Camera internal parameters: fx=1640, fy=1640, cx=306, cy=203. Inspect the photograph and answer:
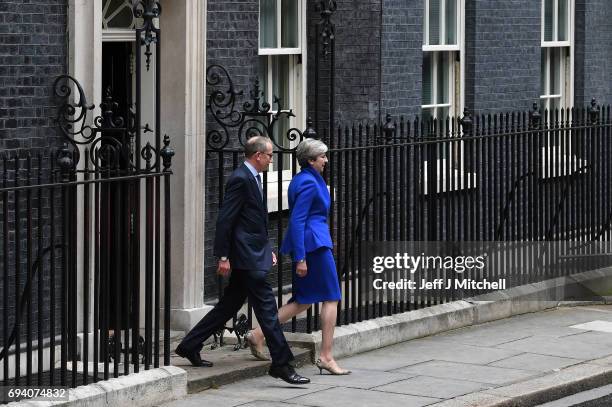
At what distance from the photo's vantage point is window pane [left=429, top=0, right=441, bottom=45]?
667 inches

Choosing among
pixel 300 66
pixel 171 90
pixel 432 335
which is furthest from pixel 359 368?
pixel 300 66

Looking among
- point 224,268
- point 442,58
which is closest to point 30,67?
point 224,268

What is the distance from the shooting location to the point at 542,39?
62.5 ft

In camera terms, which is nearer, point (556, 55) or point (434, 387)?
point (434, 387)

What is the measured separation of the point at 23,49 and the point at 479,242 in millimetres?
5269

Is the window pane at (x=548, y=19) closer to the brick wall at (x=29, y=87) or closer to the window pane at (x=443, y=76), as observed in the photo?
the window pane at (x=443, y=76)

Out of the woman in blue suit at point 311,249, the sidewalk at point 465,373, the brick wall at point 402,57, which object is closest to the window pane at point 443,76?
the brick wall at point 402,57

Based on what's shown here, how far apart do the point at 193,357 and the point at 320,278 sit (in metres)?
1.06

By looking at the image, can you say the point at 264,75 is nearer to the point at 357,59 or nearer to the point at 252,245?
the point at 357,59

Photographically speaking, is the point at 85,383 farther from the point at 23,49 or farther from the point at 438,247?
the point at 438,247

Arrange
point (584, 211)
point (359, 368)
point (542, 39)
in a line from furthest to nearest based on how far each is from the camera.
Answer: point (542, 39)
point (584, 211)
point (359, 368)

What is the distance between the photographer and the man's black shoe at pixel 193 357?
11.4 metres

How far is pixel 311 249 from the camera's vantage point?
1158 centimetres

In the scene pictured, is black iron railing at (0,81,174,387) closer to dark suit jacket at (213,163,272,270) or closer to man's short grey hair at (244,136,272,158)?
dark suit jacket at (213,163,272,270)
